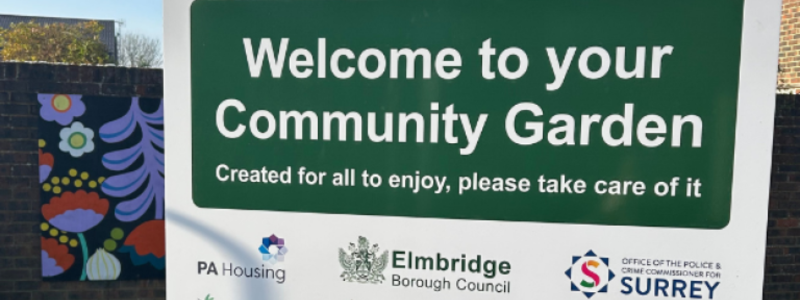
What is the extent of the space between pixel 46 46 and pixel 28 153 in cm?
1767

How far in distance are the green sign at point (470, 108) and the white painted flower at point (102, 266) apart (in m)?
2.34

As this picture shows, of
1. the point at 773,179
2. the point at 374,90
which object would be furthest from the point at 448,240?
the point at 773,179

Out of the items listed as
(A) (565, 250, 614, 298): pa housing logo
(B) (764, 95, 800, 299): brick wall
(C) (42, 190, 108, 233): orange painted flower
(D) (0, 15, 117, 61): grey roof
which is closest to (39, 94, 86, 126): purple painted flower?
(C) (42, 190, 108, 233): orange painted flower

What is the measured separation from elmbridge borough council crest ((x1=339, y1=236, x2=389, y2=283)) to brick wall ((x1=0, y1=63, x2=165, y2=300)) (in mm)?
2547

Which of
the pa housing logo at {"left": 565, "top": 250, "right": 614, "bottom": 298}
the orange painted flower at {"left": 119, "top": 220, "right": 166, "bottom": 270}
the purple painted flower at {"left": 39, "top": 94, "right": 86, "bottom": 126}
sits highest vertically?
the purple painted flower at {"left": 39, "top": 94, "right": 86, "bottom": 126}

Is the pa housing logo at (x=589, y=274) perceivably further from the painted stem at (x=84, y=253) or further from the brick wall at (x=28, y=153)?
the painted stem at (x=84, y=253)

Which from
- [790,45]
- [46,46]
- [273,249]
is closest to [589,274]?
[273,249]

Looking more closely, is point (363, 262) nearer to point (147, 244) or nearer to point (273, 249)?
point (273, 249)

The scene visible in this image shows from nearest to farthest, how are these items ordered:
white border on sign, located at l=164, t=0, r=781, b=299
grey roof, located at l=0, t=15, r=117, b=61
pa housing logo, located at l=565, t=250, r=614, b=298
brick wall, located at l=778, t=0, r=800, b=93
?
white border on sign, located at l=164, t=0, r=781, b=299, pa housing logo, located at l=565, t=250, r=614, b=298, brick wall, located at l=778, t=0, r=800, b=93, grey roof, located at l=0, t=15, r=117, b=61

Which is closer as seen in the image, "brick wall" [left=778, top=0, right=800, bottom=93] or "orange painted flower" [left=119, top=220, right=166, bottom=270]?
"orange painted flower" [left=119, top=220, right=166, bottom=270]

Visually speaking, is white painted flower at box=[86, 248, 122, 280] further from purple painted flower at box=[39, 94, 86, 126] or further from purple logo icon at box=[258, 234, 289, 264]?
purple logo icon at box=[258, 234, 289, 264]

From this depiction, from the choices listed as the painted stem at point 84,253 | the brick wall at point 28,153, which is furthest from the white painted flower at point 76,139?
the painted stem at point 84,253

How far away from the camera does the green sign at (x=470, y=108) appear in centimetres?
186

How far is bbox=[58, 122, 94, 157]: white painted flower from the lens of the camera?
152 inches
